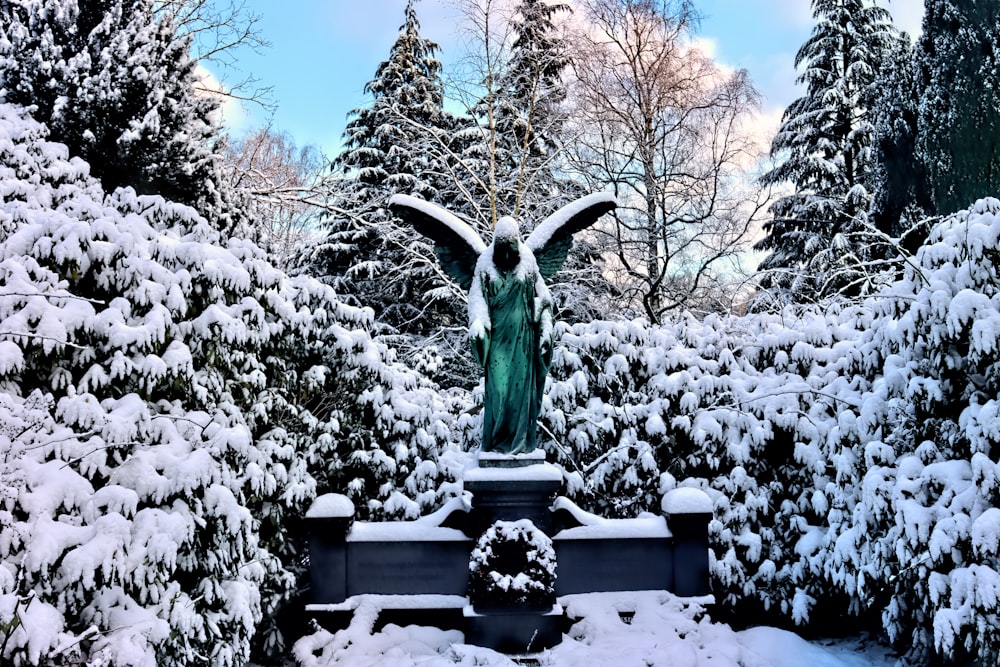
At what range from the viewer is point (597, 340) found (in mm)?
7406

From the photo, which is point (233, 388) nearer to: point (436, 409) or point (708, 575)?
point (436, 409)

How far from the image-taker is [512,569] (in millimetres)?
4957

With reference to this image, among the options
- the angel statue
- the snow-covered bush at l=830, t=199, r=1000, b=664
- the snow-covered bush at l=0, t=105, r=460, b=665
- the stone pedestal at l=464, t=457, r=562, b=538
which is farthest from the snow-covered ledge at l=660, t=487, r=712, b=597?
the snow-covered bush at l=0, t=105, r=460, b=665

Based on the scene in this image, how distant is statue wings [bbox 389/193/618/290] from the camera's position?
5.80 m

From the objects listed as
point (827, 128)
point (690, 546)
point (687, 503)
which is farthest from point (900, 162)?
point (690, 546)

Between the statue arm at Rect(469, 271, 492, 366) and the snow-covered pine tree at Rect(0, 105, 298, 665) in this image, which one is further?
the statue arm at Rect(469, 271, 492, 366)

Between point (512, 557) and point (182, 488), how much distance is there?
7.47ft

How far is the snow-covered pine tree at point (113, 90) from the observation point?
843cm

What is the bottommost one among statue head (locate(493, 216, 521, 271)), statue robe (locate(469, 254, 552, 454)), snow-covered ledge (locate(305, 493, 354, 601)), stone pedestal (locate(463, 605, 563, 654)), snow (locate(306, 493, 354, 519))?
stone pedestal (locate(463, 605, 563, 654))

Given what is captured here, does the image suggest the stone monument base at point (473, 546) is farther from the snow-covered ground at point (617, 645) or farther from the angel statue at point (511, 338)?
the angel statue at point (511, 338)

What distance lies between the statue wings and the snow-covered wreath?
2.17 metres

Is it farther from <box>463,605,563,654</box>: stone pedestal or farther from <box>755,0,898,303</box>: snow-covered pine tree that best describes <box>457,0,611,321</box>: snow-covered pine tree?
<box>463,605,563,654</box>: stone pedestal

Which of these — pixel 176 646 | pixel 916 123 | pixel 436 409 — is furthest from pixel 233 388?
pixel 916 123

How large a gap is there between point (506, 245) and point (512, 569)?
2428 mm
